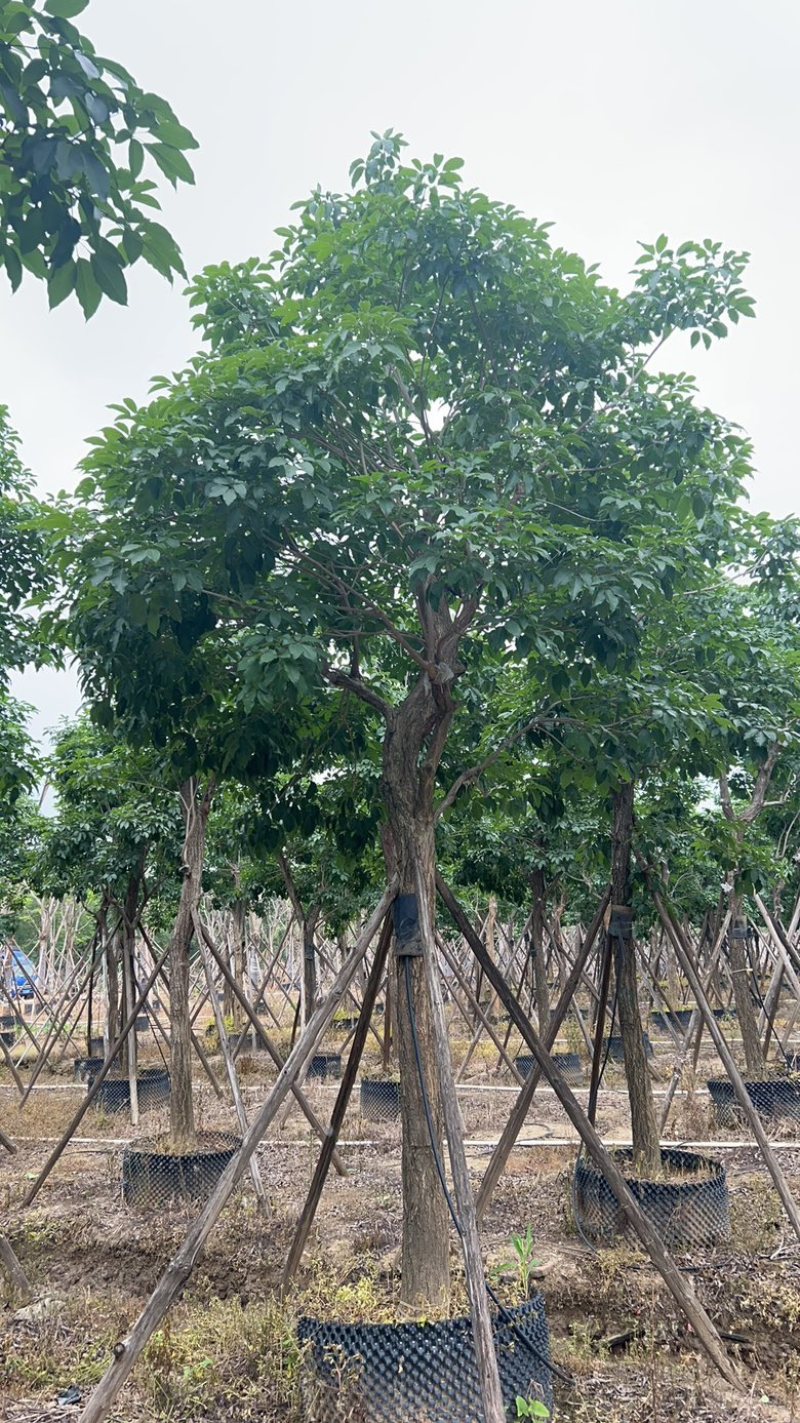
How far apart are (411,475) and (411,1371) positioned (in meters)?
3.59

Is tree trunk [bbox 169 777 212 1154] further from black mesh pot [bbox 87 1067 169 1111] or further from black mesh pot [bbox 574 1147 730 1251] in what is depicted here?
black mesh pot [bbox 87 1067 169 1111]

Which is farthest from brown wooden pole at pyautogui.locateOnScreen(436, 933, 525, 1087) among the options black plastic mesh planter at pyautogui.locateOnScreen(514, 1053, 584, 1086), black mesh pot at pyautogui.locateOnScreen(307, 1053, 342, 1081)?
black mesh pot at pyautogui.locateOnScreen(307, 1053, 342, 1081)

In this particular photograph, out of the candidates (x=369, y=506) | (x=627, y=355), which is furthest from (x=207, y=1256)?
(x=627, y=355)

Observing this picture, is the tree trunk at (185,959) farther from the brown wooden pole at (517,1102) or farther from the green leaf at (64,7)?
the green leaf at (64,7)

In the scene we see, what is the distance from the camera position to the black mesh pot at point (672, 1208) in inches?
229

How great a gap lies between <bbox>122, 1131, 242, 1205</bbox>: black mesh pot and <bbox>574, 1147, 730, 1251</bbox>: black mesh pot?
103 inches

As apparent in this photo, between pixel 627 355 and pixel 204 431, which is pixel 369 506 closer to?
pixel 204 431

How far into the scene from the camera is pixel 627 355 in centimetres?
478

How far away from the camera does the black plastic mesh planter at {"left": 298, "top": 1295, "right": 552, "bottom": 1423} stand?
12.3 feet

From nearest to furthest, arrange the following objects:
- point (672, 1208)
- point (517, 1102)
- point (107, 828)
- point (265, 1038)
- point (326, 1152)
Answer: point (326, 1152), point (672, 1208), point (517, 1102), point (265, 1038), point (107, 828)

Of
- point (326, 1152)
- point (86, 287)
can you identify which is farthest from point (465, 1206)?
point (86, 287)

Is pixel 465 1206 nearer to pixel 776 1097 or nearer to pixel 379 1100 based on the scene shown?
pixel 776 1097

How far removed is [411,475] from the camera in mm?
4066

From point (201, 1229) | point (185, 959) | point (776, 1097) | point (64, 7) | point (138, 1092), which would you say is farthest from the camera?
point (138, 1092)
